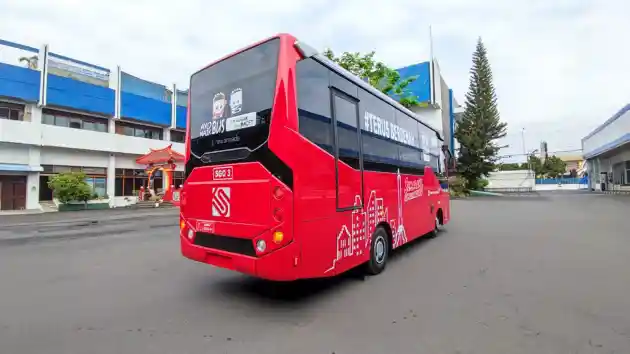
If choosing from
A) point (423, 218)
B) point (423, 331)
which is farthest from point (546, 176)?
point (423, 331)

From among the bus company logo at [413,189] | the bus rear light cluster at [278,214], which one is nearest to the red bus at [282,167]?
the bus rear light cluster at [278,214]

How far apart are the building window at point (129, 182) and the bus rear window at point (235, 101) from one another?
26027 mm

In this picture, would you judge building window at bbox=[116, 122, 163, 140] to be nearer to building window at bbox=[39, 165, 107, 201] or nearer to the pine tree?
building window at bbox=[39, 165, 107, 201]

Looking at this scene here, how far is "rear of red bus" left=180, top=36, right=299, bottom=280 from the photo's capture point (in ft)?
11.7

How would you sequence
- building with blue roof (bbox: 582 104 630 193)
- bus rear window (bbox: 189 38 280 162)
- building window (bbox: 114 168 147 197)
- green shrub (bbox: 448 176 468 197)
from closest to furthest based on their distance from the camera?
bus rear window (bbox: 189 38 280 162)
building with blue roof (bbox: 582 104 630 193)
building window (bbox: 114 168 147 197)
green shrub (bbox: 448 176 468 197)

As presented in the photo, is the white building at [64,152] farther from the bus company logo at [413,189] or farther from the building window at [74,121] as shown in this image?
the bus company logo at [413,189]

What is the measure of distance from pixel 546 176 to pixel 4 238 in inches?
3155

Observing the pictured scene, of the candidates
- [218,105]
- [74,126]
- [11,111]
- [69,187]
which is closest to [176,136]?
[74,126]

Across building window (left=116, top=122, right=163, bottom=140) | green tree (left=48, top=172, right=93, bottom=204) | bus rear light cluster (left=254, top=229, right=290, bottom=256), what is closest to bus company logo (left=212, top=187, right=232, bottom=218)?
bus rear light cluster (left=254, top=229, right=290, bottom=256)

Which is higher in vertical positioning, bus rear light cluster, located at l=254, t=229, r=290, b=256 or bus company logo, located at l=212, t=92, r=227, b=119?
bus company logo, located at l=212, t=92, r=227, b=119

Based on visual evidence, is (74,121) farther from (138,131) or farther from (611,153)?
(611,153)

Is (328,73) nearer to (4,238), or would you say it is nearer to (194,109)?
(194,109)

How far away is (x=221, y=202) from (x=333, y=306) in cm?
185

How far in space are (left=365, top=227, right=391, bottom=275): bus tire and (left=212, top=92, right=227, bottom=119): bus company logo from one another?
2.84m
